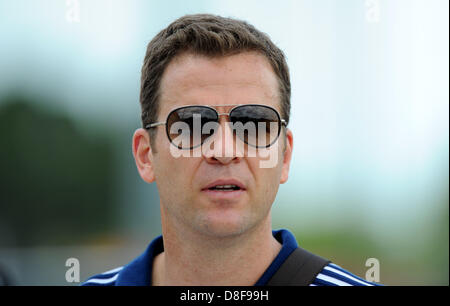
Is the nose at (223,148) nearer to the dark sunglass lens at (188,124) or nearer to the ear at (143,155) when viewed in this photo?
the dark sunglass lens at (188,124)

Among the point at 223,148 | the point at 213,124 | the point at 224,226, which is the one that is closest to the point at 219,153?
the point at 223,148

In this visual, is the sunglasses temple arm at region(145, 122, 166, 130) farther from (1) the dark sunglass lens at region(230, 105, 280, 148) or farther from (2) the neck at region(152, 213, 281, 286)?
(2) the neck at region(152, 213, 281, 286)

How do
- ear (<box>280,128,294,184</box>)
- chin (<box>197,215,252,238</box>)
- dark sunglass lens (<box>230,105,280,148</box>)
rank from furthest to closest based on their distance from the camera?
ear (<box>280,128,294,184</box>) → dark sunglass lens (<box>230,105,280,148</box>) → chin (<box>197,215,252,238</box>)

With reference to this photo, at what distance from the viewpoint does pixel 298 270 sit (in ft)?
8.88

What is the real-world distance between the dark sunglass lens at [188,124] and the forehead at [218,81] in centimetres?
5

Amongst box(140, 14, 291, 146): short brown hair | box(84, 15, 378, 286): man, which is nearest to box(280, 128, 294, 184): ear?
box(84, 15, 378, 286): man

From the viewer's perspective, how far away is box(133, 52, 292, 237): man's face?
2580mm

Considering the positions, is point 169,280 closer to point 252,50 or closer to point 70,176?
point 252,50

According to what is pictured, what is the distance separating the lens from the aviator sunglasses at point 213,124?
266 centimetres

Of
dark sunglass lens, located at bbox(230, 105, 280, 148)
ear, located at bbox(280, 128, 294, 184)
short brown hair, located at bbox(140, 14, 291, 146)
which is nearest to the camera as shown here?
dark sunglass lens, located at bbox(230, 105, 280, 148)

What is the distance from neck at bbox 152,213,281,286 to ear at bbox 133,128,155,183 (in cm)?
37

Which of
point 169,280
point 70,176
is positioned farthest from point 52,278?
point 169,280

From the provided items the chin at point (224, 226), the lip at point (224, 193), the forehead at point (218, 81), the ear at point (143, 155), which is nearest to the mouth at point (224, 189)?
the lip at point (224, 193)

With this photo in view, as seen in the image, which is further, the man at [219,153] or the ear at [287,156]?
the ear at [287,156]
